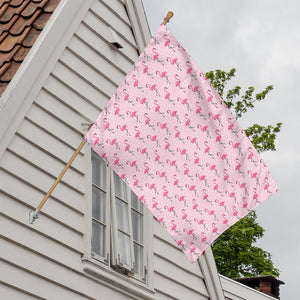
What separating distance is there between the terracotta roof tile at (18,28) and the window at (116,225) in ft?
4.72

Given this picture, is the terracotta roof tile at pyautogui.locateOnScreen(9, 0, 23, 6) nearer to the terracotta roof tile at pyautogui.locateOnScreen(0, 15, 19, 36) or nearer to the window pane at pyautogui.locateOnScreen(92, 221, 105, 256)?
the terracotta roof tile at pyautogui.locateOnScreen(0, 15, 19, 36)

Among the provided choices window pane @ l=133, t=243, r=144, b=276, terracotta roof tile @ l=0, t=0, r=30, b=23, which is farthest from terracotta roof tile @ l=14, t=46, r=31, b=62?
window pane @ l=133, t=243, r=144, b=276

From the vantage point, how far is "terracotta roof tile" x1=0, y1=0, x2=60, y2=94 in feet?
24.5

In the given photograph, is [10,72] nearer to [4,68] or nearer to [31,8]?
[4,68]

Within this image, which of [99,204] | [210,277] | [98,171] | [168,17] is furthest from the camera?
[210,277]

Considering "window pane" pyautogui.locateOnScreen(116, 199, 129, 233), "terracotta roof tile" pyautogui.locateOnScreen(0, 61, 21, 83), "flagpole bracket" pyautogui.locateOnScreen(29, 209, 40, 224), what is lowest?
"flagpole bracket" pyautogui.locateOnScreen(29, 209, 40, 224)

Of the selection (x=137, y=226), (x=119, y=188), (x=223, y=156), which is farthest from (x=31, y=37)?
(x=137, y=226)

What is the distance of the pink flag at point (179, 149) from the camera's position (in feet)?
21.5

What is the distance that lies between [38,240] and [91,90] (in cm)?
187

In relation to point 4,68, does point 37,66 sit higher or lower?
higher

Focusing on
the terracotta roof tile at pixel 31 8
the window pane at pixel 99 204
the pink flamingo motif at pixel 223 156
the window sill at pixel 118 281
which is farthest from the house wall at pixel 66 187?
the pink flamingo motif at pixel 223 156

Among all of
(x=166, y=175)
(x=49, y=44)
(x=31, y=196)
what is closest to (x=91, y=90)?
(x=49, y=44)

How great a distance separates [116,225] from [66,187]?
828mm

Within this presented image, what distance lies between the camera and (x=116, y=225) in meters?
8.42
